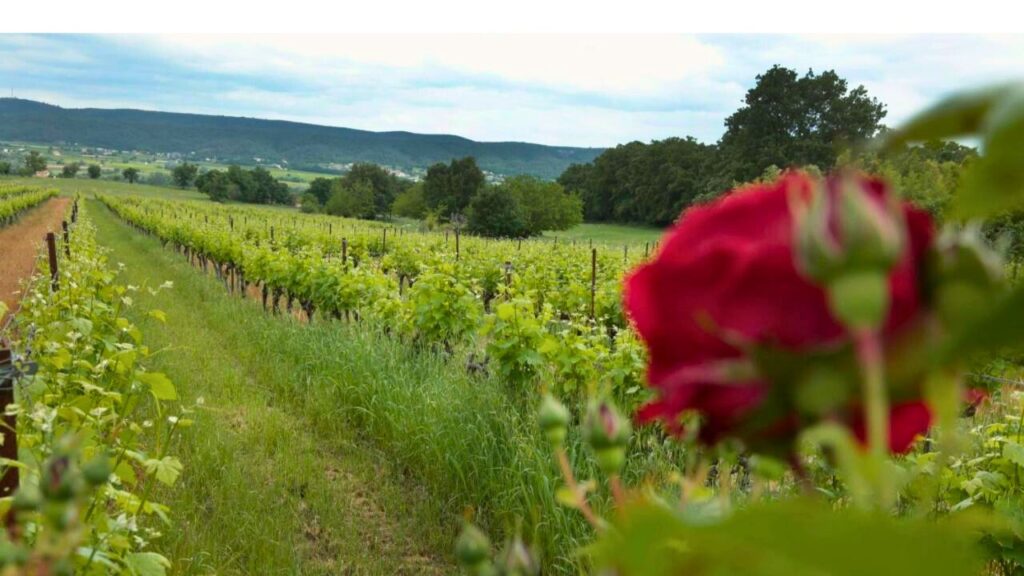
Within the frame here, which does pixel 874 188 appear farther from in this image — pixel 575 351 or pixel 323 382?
pixel 323 382

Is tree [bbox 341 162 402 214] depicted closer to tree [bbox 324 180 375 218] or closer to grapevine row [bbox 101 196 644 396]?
tree [bbox 324 180 375 218]

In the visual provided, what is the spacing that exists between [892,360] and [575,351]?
465 centimetres

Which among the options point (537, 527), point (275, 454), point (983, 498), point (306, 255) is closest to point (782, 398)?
point (983, 498)

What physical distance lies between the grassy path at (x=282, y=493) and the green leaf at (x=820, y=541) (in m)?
3.91

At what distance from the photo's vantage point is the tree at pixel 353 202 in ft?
256

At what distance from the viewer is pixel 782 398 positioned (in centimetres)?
28

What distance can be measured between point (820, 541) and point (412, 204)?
247ft

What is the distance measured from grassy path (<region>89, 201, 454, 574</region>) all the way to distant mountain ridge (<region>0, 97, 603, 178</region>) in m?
114

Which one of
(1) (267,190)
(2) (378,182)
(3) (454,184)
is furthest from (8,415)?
(1) (267,190)

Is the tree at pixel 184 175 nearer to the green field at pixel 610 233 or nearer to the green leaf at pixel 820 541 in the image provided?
the green field at pixel 610 233

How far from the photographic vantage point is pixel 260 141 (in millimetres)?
140125

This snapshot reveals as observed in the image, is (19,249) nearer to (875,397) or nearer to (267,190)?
(875,397)

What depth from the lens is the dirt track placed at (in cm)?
1239

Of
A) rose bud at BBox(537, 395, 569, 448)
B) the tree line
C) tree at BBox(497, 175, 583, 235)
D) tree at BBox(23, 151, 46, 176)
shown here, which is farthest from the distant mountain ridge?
rose bud at BBox(537, 395, 569, 448)
